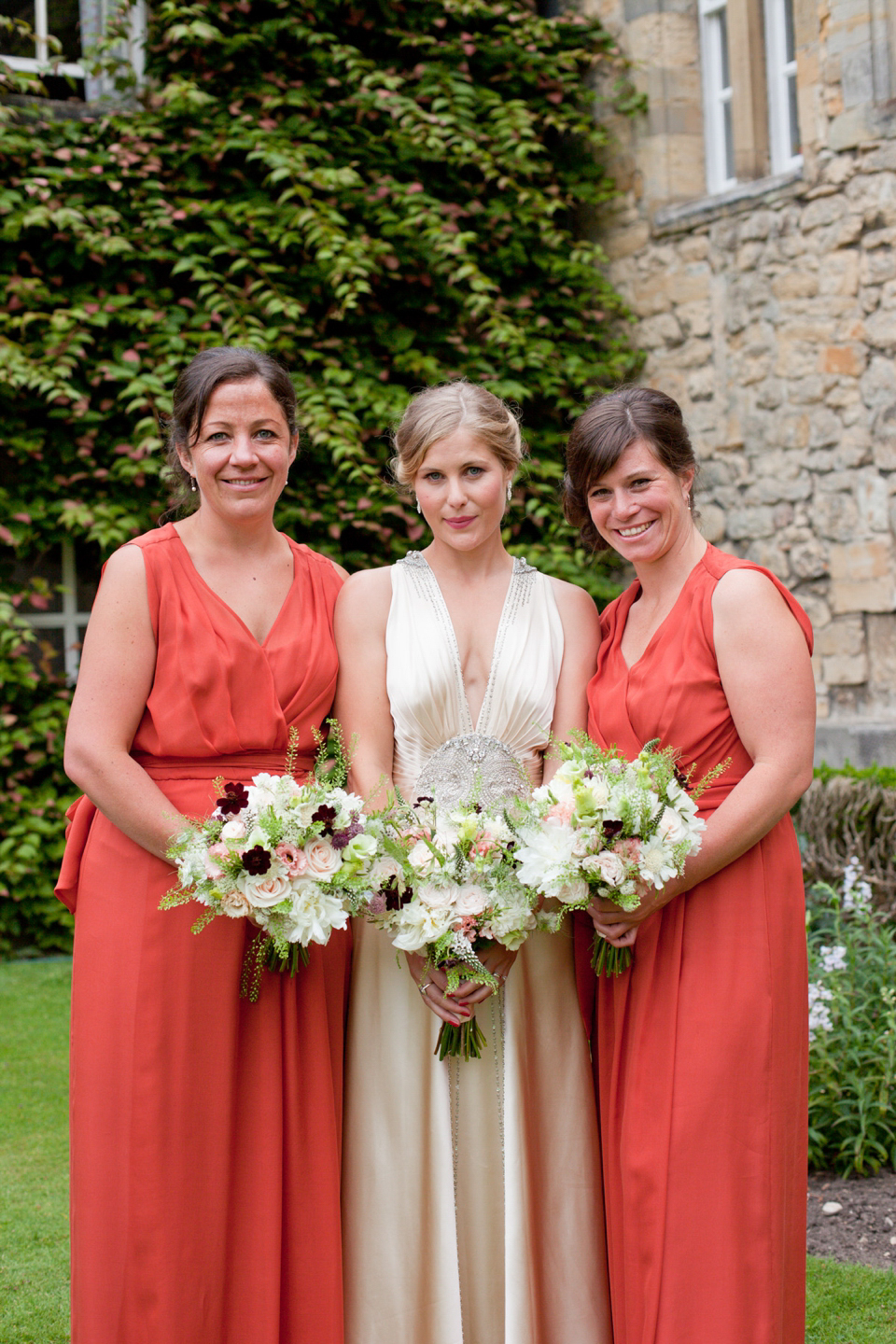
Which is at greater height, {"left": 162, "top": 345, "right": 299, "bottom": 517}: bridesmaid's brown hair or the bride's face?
{"left": 162, "top": 345, "right": 299, "bottom": 517}: bridesmaid's brown hair

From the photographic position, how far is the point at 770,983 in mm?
2975

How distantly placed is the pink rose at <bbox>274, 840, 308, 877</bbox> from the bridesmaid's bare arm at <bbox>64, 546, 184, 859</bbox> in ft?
1.20

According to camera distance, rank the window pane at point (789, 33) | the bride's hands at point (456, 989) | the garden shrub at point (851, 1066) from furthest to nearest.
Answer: the window pane at point (789, 33) → the garden shrub at point (851, 1066) → the bride's hands at point (456, 989)

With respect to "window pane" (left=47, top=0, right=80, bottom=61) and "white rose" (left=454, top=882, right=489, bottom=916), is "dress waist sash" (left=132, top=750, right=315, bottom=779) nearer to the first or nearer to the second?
"white rose" (left=454, top=882, right=489, bottom=916)

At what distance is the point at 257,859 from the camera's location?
2699 millimetres

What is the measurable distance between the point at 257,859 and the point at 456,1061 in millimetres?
970

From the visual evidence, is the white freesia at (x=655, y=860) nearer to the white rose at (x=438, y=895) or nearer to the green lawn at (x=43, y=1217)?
the white rose at (x=438, y=895)

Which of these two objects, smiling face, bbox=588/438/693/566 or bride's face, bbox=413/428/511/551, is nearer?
smiling face, bbox=588/438/693/566

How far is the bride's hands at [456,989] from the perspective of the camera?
3.13 m

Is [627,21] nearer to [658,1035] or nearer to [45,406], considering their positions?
[45,406]

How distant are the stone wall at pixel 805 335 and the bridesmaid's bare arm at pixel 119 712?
16.7 feet

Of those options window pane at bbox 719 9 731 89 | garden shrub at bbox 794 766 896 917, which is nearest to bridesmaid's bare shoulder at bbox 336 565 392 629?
garden shrub at bbox 794 766 896 917

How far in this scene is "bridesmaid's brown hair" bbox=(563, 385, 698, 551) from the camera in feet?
10.5

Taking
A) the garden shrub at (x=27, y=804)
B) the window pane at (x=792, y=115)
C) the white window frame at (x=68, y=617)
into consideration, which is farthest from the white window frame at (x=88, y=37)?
the window pane at (x=792, y=115)
